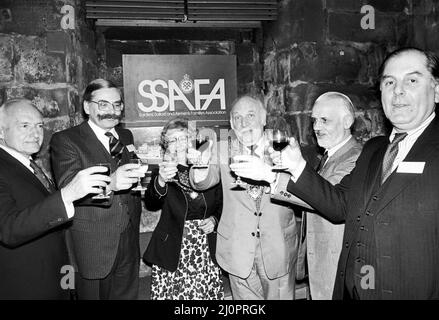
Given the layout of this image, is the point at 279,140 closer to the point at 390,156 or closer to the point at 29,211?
the point at 390,156

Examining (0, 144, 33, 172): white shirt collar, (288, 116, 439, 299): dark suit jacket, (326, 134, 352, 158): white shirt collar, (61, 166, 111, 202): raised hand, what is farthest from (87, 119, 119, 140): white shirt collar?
(288, 116, 439, 299): dark suit jacket

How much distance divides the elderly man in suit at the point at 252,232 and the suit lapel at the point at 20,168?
1033mm

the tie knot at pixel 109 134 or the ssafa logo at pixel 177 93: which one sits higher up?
the ssafa logo at pixel 177 93

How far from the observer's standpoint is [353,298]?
1816 mm

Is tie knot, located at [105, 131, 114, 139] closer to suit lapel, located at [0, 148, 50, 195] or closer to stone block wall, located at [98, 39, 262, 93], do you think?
suit lapel, located at [0, 148, 50, 195]

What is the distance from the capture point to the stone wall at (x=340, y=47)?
3.65 meters

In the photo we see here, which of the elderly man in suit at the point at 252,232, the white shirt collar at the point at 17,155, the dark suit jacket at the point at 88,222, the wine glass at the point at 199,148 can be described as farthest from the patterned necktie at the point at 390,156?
the white shirt collar at the point at 17,155

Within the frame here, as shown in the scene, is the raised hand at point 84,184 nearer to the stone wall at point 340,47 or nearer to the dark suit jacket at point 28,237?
the dark suit jacket at point 28,237

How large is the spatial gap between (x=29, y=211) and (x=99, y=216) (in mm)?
840

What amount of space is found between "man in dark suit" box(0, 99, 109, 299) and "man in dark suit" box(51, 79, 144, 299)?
1.10 ft

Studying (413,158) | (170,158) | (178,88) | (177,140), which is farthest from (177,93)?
(413,158)

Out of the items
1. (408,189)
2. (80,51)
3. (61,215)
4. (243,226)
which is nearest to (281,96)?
(243,226)

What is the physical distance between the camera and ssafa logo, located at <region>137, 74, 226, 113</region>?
401cm
